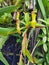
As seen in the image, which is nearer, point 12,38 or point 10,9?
point 10,9

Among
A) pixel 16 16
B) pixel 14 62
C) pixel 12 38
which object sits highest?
pixel 16 16

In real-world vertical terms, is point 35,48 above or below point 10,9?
below

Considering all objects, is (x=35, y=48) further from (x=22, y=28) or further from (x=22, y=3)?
(x=22, y=3)

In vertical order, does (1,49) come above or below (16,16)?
below

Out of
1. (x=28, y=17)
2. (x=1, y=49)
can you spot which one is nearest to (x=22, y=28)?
(x=28, y=17)

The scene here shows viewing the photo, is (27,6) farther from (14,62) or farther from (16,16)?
(14,62)

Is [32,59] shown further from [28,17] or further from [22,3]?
[22,3]

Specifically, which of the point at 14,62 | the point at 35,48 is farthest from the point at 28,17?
the point at 14,62

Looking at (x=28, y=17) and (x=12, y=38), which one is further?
(x=12, y=38)
